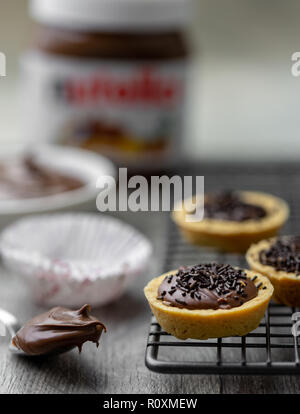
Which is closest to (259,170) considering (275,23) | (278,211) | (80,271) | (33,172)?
(278,211)

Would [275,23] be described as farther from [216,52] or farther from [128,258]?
[128,258]

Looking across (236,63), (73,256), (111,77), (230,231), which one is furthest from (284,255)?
(236,63)

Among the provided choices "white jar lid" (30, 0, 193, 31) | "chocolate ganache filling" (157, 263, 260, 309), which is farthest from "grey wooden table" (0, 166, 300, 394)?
"white jar lid" (30, 0, 193, 31)

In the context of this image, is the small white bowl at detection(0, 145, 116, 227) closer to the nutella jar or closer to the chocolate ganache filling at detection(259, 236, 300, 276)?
the nutella jar

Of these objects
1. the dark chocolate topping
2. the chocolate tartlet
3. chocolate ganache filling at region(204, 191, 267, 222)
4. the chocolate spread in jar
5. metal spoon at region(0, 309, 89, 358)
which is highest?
the chocolate spread in jar

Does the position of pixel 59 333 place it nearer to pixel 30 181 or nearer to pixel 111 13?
pixel 30 181
